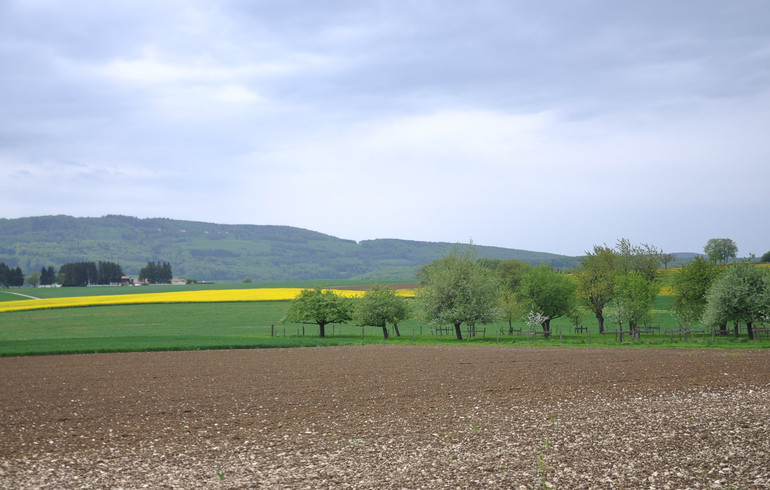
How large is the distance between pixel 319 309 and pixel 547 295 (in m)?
25.1

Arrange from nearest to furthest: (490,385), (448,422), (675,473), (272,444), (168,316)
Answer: (675,473), (272,444), (448,422), (490,385), (168,316)

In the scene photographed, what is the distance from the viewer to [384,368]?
3338 cm

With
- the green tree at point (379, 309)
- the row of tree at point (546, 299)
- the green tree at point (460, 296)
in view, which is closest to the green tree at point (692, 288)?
the row of tree at point (546, 299)

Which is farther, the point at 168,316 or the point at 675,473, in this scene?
the point at 168,316

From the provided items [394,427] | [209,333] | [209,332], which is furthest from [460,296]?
[394,427]

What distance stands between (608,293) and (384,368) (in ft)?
154

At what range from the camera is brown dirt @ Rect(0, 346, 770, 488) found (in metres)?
13.3

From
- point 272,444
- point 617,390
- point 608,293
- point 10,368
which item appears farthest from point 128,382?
point 608,293

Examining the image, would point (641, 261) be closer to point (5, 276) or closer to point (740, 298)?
point (740, 298)

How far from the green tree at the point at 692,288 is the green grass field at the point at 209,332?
12.9 feet

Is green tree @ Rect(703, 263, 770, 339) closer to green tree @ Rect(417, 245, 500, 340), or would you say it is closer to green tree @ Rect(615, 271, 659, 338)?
green tree @ Rect(615, 271, 659, 338)

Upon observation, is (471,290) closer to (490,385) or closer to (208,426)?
(490,385)

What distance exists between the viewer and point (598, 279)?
73.9 metres

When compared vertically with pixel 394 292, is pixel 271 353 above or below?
below
